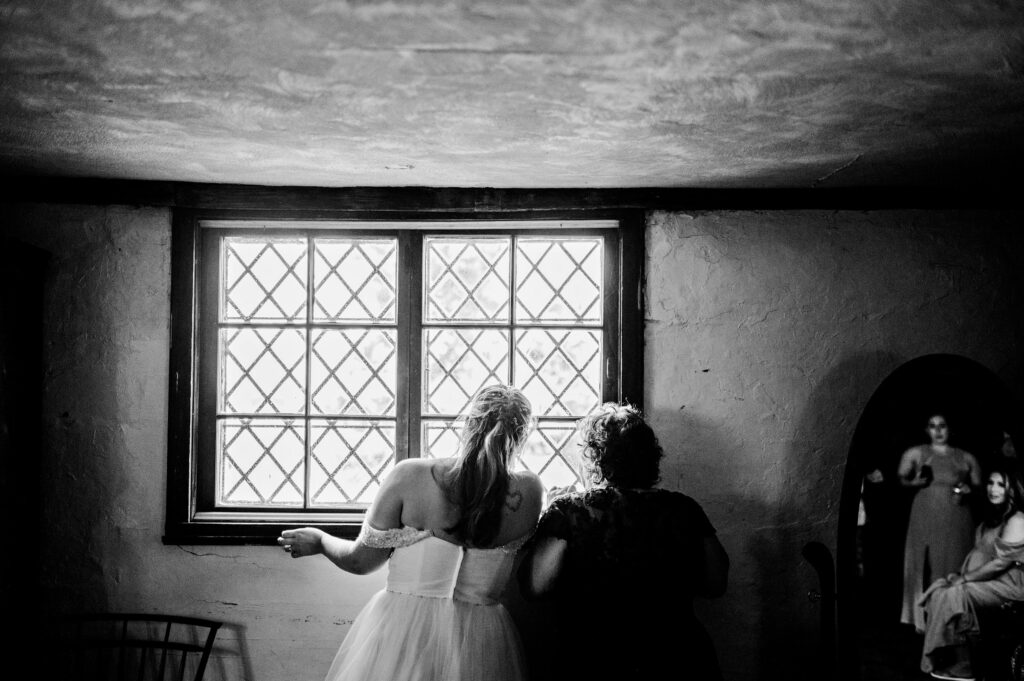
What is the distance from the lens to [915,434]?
2773mm

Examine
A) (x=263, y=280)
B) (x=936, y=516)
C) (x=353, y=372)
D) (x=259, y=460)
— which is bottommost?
(x=936, y=516)

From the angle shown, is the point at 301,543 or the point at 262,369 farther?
the point at 262,369

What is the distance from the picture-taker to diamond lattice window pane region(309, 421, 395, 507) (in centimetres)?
334

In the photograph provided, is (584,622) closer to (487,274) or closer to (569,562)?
(569,562)

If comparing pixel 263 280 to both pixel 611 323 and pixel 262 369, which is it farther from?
pixel 611 323

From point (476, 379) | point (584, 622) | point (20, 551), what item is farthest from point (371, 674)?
point (20, 551)


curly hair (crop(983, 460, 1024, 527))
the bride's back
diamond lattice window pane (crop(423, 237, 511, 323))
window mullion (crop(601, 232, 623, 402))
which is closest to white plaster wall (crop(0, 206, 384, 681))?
the bride's back

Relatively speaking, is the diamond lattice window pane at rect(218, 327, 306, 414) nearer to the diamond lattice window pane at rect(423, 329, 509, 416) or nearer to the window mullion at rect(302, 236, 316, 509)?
the window mullion at rect(302, 236, 316, 509)

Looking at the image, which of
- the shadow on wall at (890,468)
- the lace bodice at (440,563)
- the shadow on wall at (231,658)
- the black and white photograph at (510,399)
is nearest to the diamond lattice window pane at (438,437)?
the black and white photograph at (510,399)

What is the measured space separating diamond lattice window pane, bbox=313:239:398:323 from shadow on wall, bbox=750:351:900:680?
1937 mm

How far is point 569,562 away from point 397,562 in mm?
619

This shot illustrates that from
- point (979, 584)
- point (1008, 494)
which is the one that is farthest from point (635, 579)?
point (1008, 494)

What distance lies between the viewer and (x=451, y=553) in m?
2.54

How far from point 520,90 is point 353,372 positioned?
1.74 meters
